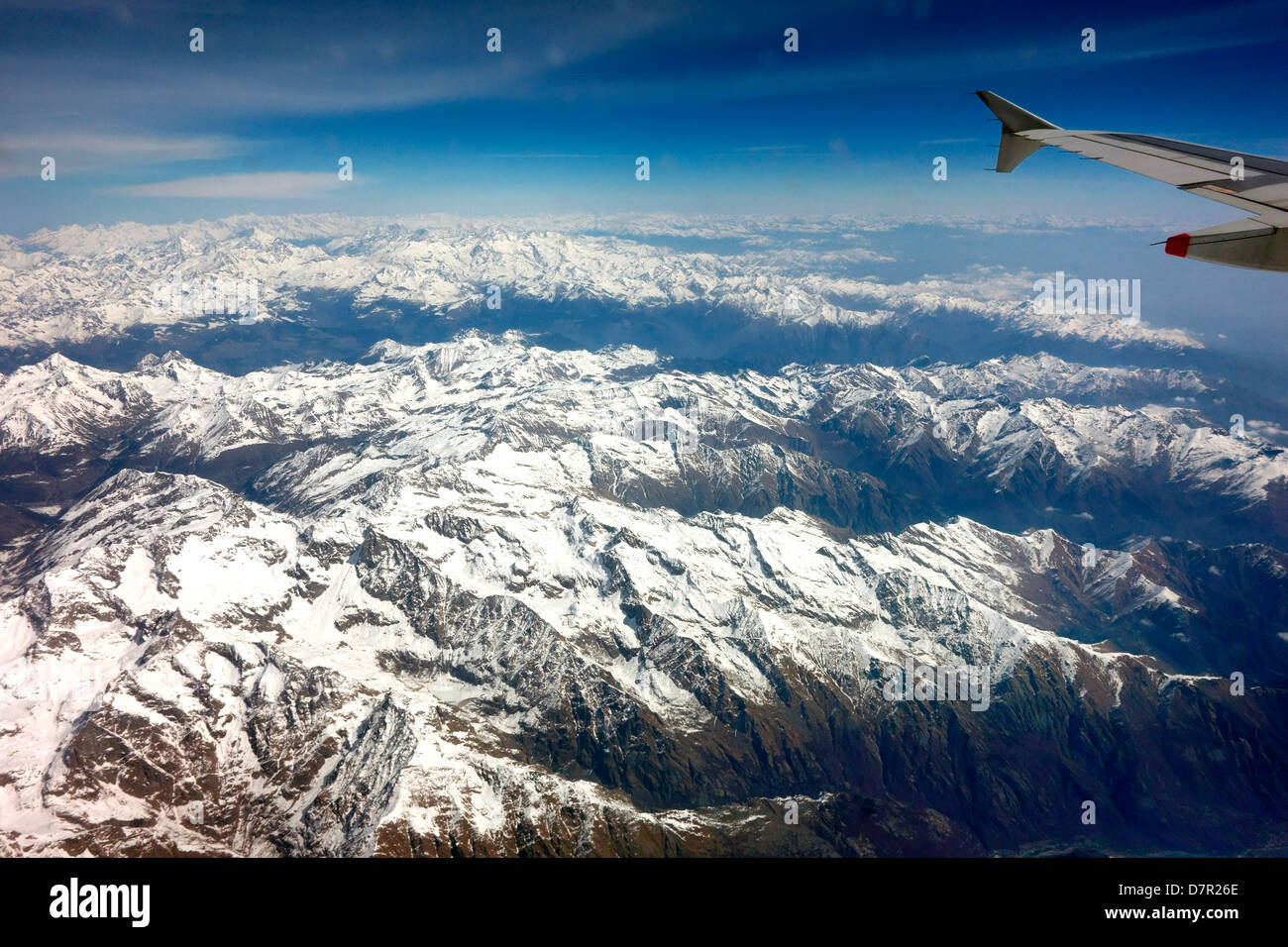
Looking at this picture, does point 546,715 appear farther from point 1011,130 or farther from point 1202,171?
point 1202,171

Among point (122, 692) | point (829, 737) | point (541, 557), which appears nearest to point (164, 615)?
point (122, 692)

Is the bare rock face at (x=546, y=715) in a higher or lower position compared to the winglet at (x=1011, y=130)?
lower

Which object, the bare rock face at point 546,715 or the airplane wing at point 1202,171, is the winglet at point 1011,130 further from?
the bare rock face at point 546,715

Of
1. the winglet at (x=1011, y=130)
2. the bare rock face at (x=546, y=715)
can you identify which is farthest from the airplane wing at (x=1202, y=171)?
the bare rock face at (x=546, y=715)

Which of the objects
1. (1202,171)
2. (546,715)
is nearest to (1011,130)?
(1202,171)
